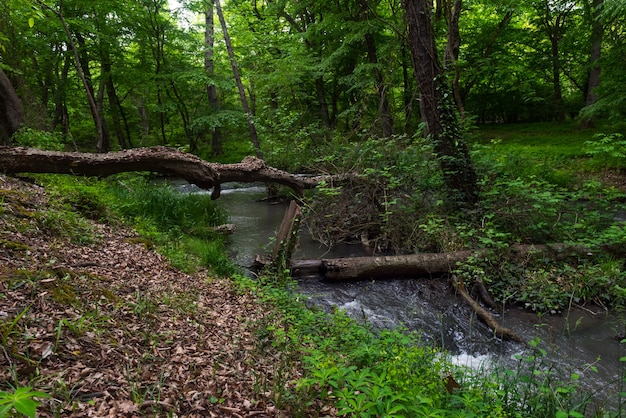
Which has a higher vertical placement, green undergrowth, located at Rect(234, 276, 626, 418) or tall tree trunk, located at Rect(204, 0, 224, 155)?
tall tree trunk, located at Rect(204, 0, 224, 155)

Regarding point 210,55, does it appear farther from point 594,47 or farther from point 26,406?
point 26,406

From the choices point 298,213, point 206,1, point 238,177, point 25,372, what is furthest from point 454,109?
point 206,1

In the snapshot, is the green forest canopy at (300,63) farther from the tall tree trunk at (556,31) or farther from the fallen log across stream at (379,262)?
the fallen log across stream at (379,262)

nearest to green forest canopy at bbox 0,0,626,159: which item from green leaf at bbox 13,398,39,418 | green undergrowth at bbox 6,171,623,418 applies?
green undergrowth at bbox 6,171,623,418

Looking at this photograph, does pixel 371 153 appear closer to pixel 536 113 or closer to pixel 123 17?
pixel 123 17

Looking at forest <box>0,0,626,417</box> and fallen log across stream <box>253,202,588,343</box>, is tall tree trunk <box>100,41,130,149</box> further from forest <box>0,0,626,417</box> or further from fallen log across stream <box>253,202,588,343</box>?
fallen log across stream <box>253,202,588,343</box>

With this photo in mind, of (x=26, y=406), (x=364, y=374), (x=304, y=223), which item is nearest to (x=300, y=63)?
(x=304, y=223)

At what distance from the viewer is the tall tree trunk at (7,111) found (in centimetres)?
768

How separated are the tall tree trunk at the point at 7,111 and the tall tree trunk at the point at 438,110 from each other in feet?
28.2

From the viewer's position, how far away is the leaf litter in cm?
221

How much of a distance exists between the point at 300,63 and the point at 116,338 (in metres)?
12.6

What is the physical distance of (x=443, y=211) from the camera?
23.8 ft

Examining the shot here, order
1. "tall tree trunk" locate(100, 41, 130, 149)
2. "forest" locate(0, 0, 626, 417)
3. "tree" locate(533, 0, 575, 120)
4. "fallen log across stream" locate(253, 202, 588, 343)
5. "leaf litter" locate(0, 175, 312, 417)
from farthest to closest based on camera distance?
"tree" locate(533, 0, 575, 120)
"tall tree trunk" locate(100, 41, 130, 149)
"fallen log across stream" locate(253, 202, 588, 343)
"forest" locate(0, 0, 626, 417)
"leaf litter" locate(0, 175, 312, 417)

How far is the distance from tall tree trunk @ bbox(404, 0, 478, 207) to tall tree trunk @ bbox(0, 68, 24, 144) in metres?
8.60
